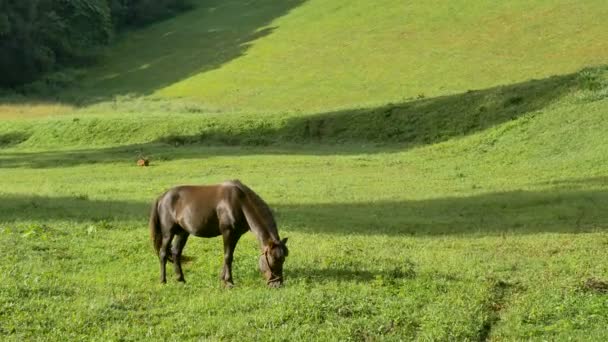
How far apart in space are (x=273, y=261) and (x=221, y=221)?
137 centimetres

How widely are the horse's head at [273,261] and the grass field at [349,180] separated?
16.1 inches

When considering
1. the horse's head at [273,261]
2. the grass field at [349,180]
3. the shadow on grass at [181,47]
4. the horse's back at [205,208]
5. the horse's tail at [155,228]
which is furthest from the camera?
the shadow on grass at [181,47]

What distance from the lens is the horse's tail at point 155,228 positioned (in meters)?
15.6

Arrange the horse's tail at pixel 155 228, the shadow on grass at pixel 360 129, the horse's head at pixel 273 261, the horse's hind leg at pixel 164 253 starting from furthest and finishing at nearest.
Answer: the shadow on grass at pixel 360 129
the horse's tail at pixel 155 228
the horse's hind leg at pixel 164 253
the horse's head at pixel 273 261

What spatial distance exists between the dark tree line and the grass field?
22.5 feet

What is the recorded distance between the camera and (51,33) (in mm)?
89500

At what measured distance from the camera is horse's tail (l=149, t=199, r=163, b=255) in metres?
15.6

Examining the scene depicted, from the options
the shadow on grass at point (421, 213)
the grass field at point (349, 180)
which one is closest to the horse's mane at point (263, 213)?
the grass field at point (349, 180)

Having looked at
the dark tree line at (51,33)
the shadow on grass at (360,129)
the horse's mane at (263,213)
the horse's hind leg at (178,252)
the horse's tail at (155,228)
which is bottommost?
the shadow on grass at (360,129)

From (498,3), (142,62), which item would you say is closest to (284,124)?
(498,3)

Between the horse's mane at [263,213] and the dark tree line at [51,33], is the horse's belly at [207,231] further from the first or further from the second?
the dark tree line at [51,33]

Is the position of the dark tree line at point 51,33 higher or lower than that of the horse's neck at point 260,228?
higher

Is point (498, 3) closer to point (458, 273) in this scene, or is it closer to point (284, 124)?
point (284, 124)

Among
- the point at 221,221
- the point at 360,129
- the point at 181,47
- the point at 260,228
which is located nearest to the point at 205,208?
the point at 221,221
